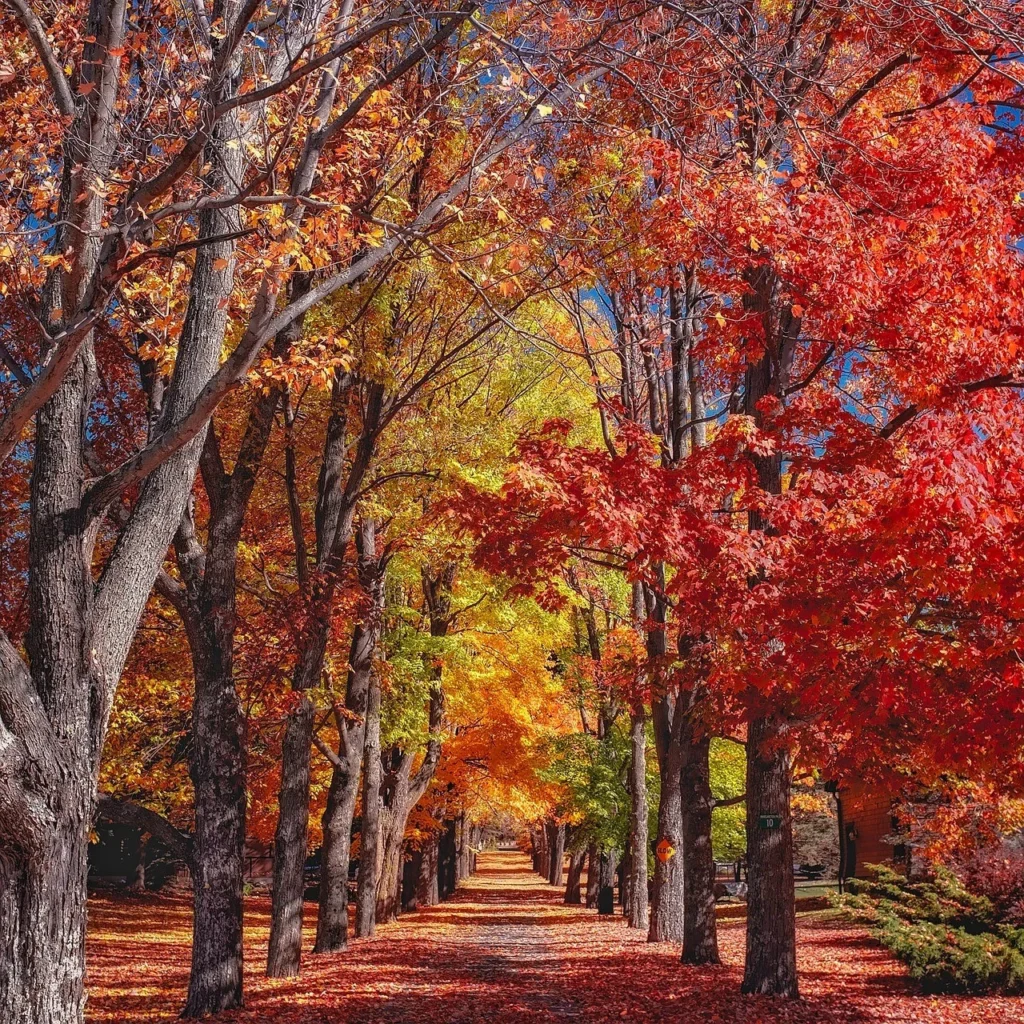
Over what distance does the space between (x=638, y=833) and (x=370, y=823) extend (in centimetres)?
609

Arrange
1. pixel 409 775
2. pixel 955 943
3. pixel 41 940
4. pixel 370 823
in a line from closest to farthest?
1. pixel 41 940
2. pixel 955 943
3. pixel 370 823
4. pixel 409 775

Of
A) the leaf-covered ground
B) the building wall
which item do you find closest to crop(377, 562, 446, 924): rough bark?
the leaf-covered ground

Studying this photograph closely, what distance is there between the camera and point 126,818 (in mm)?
8977

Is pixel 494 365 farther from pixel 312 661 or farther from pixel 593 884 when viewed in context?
pixel 593 884

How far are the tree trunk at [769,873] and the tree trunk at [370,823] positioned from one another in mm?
10155

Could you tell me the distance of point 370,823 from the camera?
21.9 meters

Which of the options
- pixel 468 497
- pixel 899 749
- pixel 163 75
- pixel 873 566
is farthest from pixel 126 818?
pixel 899 749

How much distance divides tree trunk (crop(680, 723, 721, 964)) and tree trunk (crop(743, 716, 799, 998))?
8.97 feet

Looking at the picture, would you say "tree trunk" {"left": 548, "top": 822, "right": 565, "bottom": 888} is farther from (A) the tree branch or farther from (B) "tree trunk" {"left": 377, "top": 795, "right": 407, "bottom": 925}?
(A) the tree branch

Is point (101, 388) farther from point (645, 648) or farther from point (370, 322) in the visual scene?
point (645, 648)

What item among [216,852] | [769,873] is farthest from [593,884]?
[216,852]

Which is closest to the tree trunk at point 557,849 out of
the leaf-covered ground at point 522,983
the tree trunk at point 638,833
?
the tree trunk at point 638,833

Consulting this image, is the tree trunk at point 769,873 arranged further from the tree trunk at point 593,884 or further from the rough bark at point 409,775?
the tree trunk at point 593,884

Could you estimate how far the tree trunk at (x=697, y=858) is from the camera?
1510 cm
